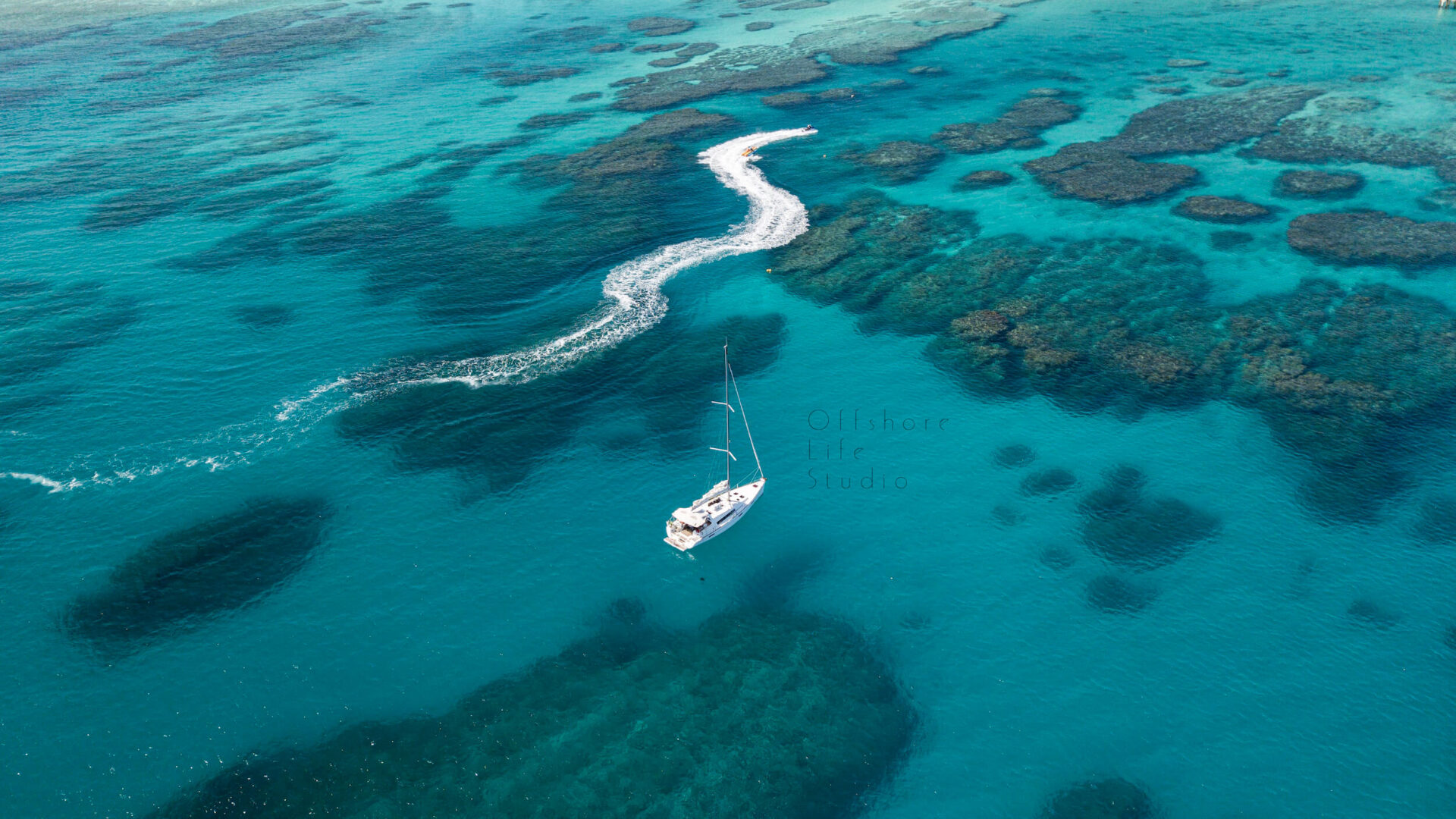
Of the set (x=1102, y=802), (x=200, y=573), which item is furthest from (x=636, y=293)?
(x=1102, y=802)

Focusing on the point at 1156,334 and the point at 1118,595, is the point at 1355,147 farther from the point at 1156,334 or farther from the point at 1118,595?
the point at 1118,595

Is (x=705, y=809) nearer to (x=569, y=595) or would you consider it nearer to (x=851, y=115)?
(x=569, y=595)

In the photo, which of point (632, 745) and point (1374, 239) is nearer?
point (632, 745)

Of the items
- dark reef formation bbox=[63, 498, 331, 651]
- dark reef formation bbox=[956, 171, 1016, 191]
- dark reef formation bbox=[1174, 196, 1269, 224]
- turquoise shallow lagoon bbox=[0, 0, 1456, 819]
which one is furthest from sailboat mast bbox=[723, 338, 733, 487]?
dark reef formation bbox=[1174, 196, 1269, 224]

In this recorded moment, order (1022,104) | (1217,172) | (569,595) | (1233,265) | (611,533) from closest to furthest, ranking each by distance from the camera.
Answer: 1. (569,595)
2. (611,533)
3. (1233,265)
4. (1217,172)
5. (1022,104)

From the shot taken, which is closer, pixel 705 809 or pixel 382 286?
pixel 705 809

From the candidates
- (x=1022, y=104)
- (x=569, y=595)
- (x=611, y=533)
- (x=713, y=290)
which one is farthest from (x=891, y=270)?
(x=1022, y=104)

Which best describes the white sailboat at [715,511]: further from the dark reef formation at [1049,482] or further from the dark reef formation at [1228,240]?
the dark reef formation at [1228,240]
